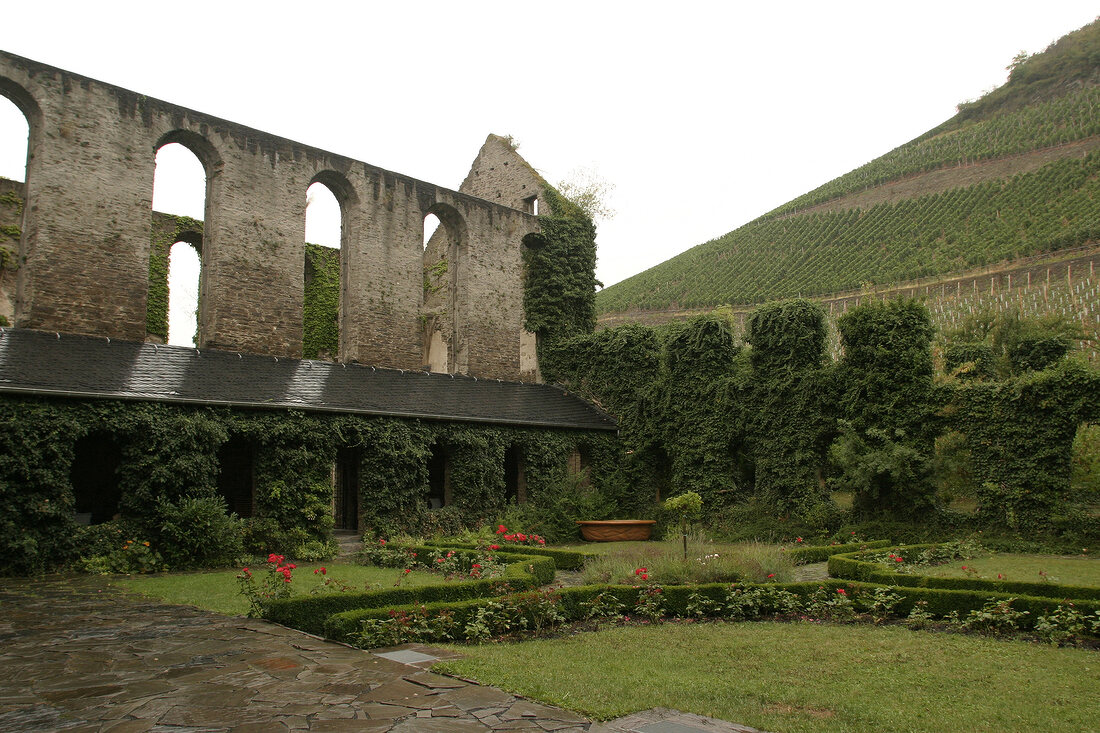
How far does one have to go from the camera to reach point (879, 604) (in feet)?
25.9

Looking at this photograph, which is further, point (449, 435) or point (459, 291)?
point (459, 291)

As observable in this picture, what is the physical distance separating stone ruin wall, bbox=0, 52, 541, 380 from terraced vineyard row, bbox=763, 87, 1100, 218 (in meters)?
47.9

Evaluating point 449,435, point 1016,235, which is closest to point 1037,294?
point 1016,235

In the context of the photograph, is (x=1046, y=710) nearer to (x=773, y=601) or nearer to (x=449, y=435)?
(x=773, y=601)

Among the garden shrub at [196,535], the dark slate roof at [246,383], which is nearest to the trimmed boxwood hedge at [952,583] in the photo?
the dark slate roof at [246,383]

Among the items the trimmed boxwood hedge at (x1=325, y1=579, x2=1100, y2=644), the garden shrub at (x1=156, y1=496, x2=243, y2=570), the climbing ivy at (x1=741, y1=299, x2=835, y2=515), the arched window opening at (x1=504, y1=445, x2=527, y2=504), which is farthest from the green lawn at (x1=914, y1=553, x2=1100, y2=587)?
the garden shrub at (x1=156, y1=496, x2=243, y2=570)

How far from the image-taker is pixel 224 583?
997 cm

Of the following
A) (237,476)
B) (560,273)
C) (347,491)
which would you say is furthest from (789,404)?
(237,476)

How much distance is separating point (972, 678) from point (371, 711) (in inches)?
164

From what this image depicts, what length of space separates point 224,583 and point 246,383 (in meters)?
5.15

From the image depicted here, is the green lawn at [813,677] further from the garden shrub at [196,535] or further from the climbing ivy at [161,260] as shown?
the climbing ivy at [161,260]

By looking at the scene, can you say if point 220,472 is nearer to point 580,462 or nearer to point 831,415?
point 580,462

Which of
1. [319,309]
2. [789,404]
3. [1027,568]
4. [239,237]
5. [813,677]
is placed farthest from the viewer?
[319,309]

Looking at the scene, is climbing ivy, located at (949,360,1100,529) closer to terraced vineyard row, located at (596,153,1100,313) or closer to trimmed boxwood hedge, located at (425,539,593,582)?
trimmed boxwood hedge, located at (425,539,593,582)
